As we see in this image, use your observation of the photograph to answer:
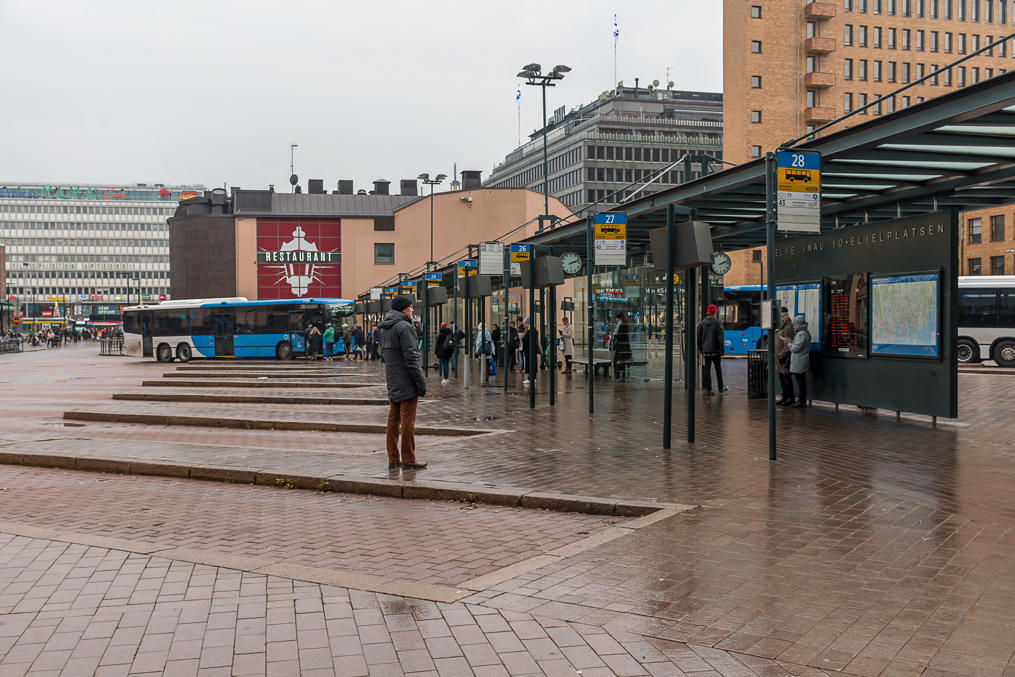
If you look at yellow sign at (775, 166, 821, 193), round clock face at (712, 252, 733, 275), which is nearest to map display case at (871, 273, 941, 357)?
yellow sign at (775, 166, 821, 193)

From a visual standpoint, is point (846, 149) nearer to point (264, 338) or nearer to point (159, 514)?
point (159, 514)

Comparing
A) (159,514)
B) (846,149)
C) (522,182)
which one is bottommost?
(159,514)

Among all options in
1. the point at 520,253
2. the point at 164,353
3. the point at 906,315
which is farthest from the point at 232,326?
the point at 906,315

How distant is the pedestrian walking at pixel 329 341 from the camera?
45250 mm

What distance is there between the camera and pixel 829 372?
15.3 metres

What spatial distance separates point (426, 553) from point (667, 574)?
175 cm

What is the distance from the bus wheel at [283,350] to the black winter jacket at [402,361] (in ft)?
117

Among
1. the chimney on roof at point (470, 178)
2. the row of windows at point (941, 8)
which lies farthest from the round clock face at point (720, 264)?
the row of windows at point (941, 8)

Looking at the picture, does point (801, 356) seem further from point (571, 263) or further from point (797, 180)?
point (571, 263)

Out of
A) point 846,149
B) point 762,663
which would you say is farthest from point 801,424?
point 762,663

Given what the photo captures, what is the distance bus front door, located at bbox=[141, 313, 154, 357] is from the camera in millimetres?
47906

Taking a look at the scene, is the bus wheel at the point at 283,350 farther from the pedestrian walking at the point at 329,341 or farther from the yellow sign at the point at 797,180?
the yellow sign at the point at 797,180

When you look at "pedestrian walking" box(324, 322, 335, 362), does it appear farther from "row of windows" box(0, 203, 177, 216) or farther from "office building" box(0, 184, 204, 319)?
"row of windows" box(0, 203, 177, 216)

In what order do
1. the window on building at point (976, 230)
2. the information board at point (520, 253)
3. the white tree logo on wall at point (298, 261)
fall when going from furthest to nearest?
the white tree logo on wall at point (298, 261) → the window on building at point (976, 230) → the information board at point (520, 253)
